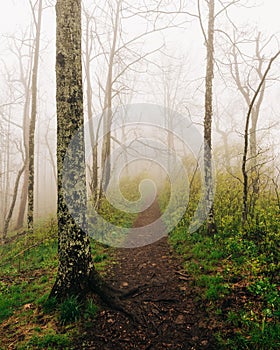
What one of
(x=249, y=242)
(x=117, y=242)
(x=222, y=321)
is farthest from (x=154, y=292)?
(x=117, y=242)

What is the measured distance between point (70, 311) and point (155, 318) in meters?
1.42

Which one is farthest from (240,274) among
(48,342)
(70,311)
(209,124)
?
(209,124)

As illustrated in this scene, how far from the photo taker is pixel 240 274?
4871 mm

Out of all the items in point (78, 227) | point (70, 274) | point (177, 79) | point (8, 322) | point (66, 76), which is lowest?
point (8, 322)

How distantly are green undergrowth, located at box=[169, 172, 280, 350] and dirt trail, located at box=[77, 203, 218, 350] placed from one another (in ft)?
0.77

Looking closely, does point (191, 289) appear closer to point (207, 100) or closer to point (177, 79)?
point (207, 100)

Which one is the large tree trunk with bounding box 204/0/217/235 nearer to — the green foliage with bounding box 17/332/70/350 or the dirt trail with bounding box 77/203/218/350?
the dirt trail with bounding box 77/203/218/350

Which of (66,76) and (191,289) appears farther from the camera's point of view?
(191,289)

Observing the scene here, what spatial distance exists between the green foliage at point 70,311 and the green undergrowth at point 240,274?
7.24 feet

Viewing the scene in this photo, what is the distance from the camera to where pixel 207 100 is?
7.50 m

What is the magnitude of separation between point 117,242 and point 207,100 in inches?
209

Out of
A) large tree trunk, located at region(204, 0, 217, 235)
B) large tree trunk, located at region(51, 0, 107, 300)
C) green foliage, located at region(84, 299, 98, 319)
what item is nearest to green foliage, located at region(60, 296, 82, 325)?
green foliage, located at region(84, 299, 98, 319)

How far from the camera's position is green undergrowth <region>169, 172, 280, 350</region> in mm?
3561

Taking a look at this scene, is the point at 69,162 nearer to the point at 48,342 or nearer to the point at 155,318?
the point at 48,342
